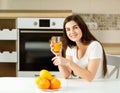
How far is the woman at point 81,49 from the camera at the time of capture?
2.06m

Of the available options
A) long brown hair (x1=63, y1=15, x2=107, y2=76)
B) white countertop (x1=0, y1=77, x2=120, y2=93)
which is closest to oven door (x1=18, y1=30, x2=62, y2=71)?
long brown hair (x1=63, y1=15, x2=107, y2=76)

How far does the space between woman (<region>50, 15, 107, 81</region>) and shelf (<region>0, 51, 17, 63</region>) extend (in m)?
1.50

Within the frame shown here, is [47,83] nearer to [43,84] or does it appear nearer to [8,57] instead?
[43,84]

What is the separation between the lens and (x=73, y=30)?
211 cm

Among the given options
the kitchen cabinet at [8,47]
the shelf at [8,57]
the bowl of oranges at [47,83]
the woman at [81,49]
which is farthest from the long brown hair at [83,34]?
the kitchen cabinet at [8,47]

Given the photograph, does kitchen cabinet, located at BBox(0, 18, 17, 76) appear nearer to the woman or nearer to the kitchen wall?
the kitchen wall

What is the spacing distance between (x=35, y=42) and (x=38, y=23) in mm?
249

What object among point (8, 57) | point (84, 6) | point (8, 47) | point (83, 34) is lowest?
point (8, 57)

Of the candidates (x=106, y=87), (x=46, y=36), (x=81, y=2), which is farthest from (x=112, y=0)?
(x=106, y=87)

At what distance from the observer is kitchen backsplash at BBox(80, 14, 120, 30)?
13.1ft

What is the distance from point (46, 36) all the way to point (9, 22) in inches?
26.3

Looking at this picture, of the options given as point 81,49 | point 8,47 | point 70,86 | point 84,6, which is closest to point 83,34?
point 81,49

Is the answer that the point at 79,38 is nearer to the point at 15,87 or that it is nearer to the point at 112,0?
the point at 15,87

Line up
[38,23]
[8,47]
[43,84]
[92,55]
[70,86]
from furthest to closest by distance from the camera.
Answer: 1. [8,47]
2. [38,23]
3. [92,55]
4. [70,86]
5. [43,84]
